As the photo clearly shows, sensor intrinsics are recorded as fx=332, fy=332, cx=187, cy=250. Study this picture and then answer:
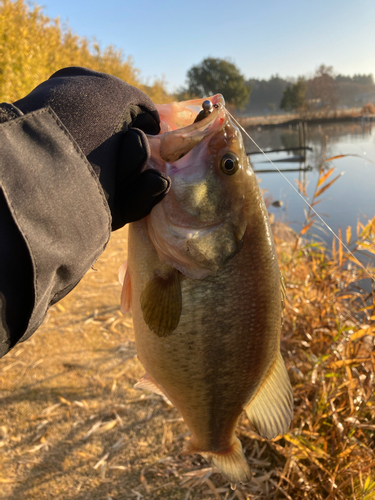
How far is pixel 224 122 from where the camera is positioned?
142 centimetres

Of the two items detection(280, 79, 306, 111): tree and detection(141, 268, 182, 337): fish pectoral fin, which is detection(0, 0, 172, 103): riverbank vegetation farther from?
detection(280, 79, 306, 111): tree

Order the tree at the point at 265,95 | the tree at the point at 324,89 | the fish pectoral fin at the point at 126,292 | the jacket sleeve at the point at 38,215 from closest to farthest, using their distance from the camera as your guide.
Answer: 1. the jacket sleeve at the point at 38,215
2. the fish pectoral fin at the point at 126,292
3. the tree at the point at 324,89
4. the tree at the point at 265,95

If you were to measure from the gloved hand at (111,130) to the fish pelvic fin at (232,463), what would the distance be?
1315 mm

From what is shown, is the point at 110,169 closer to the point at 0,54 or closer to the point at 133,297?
the point at 133,297

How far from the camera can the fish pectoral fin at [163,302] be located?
1.42 metres

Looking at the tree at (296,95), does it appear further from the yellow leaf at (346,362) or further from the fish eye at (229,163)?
the fish eye at (229,163)

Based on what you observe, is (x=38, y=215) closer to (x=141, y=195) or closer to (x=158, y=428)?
(x=141, y=195)

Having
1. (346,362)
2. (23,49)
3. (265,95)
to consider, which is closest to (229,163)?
(346,362)

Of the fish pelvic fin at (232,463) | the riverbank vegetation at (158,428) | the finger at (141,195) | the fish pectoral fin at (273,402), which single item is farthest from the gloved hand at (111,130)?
the riverbank vegetation at (158,428)

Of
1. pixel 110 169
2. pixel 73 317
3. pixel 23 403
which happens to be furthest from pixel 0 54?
pixel 110 169

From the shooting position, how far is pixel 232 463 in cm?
175

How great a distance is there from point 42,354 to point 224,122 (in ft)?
11.7

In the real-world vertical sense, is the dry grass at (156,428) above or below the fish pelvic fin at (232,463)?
below

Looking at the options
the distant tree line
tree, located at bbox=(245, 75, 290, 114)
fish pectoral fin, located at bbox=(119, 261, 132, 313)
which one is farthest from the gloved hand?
tree, located at bbox=(245, 75, 290, 114)
